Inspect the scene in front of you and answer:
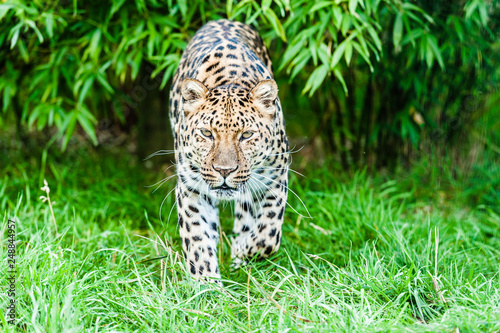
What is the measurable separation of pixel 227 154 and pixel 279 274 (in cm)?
113

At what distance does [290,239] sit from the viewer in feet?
17.8

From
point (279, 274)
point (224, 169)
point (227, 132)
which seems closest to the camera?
point (224, 169)

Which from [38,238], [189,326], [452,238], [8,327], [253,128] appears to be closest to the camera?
[8,327]

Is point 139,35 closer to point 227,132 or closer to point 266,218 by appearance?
point 227,132

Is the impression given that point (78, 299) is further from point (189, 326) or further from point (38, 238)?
point (38, 238)

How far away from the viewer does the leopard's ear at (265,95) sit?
4.32 m

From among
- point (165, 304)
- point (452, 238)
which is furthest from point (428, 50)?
point (165, 304)

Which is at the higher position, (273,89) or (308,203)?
(273,89)

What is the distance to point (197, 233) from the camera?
4410mm

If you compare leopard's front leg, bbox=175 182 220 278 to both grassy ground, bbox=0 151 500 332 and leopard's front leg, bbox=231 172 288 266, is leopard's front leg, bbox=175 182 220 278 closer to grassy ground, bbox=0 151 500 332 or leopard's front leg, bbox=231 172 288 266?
grassy ground, bbox=0 151 500 332

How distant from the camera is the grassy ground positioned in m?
3.52

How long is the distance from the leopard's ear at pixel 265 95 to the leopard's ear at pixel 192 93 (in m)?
0.39

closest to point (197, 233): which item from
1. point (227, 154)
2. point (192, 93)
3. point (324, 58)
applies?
point (227, 154)

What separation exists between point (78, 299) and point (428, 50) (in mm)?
3915
